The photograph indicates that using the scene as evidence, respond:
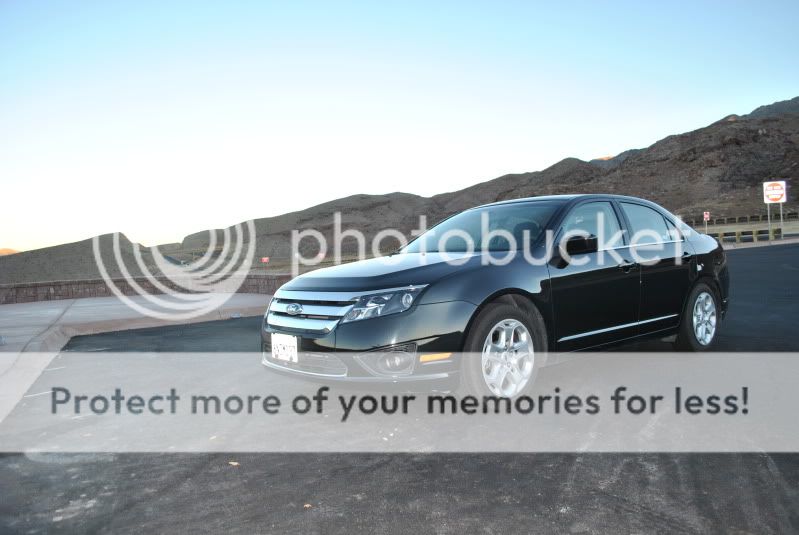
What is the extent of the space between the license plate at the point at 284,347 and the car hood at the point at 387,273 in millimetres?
395

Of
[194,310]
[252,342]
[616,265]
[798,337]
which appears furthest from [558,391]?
[194,310]

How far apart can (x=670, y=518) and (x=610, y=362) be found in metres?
3.95

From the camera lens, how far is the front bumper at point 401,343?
4.78m

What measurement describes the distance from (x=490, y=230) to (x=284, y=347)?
2097 mm

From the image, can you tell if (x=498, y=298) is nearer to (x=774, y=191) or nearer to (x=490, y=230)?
(x=490, y=230)

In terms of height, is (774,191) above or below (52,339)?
above

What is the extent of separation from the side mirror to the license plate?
91.1 inches

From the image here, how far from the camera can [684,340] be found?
7023 mm

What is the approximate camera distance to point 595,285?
5.93 m

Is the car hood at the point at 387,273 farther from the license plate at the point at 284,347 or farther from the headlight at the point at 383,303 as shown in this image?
the license plate at the point at 284,347

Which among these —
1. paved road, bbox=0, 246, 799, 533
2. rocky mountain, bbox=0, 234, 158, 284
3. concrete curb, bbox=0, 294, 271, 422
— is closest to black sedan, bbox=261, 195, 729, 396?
paved road, bbox=0, 246, 799, 533

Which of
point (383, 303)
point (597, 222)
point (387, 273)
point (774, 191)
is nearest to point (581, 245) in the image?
point (597, 222)

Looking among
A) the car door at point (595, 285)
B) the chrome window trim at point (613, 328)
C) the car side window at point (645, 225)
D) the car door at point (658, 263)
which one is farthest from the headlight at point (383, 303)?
the car side window at point (645, 225)

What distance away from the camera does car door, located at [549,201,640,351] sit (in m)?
5.70
